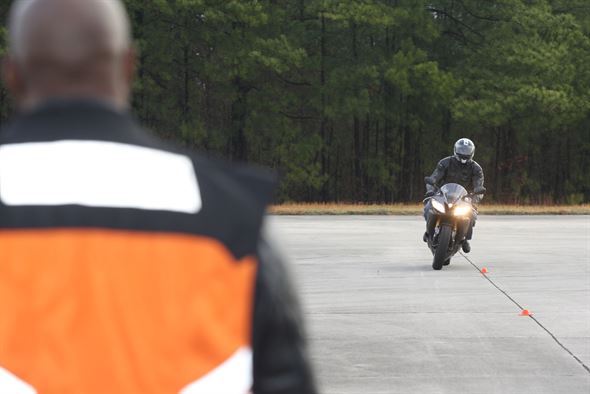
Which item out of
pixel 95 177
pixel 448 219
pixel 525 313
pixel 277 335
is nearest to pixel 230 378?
pixel 277 335

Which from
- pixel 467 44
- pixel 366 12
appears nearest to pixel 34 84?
pixel 366 12

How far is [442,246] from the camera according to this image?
16641 millimetres

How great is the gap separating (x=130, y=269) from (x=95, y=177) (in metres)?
0.16

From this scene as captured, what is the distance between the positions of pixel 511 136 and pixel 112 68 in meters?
56.5

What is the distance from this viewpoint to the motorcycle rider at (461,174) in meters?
17.2

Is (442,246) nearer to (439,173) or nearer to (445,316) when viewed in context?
(439,173)

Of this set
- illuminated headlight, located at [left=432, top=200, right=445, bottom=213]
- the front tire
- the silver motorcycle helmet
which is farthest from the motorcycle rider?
the front tire

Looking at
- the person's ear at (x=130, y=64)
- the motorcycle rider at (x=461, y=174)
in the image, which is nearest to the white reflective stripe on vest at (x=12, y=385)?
the person's ear at (x=130, y=64)

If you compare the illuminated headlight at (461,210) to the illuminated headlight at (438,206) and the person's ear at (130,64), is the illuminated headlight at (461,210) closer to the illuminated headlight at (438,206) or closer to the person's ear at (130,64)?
the illuminated headlight at (438,206)

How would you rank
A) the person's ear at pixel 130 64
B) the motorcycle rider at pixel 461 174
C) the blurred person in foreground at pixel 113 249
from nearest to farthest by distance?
1. the blurred person in foreground at pixel 113 249
2. the person's ear at pixel 130 64
3. the motorcycle rider at pixel 461 174

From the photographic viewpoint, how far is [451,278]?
1574cm

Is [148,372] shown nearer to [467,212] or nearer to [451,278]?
[451,278]

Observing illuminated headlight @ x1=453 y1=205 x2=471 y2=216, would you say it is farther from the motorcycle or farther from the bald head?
the bald head

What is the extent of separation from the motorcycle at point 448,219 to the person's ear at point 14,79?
1483cm
